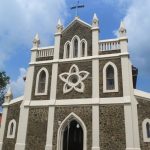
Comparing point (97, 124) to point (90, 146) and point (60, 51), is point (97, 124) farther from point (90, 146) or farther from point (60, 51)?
point (60, 51)

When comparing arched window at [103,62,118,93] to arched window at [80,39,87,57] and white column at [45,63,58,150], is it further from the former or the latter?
white column at [45,63,58,150]

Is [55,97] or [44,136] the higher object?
[55,97]

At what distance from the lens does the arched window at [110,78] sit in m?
18.2

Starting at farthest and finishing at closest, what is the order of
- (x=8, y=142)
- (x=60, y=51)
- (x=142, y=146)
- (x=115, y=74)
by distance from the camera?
(x=60, y=51) < (x=8, y=142) < (x=115, y=74) < (x=142, y=146)

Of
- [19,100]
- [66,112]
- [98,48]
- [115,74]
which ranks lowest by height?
[66,112]

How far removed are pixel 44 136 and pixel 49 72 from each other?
571cm

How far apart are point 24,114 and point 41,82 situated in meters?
3.28

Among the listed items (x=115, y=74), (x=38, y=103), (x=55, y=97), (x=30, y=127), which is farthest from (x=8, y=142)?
(x=115, y=74)

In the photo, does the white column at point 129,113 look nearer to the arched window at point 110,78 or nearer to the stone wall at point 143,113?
the stone wall at point 143,113

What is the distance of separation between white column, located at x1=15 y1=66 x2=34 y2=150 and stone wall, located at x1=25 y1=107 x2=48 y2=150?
343 mm

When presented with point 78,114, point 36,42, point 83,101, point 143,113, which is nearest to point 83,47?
point 36,42

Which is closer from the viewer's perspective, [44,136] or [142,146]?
[142,146]

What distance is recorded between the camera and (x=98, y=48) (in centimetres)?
1947

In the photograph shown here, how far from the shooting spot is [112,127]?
16.5m
